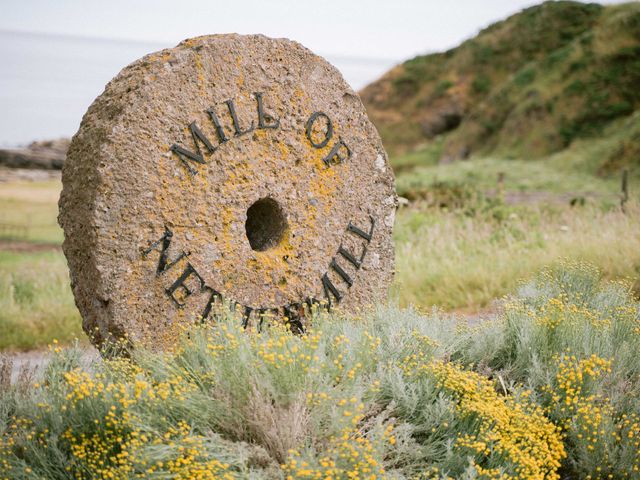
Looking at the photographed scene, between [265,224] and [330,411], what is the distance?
1982 mm

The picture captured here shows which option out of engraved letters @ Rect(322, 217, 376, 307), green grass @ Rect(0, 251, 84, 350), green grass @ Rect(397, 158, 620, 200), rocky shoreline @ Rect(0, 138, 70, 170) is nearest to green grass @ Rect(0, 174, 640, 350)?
green grass @ Rect(0, 251, 84, 350)

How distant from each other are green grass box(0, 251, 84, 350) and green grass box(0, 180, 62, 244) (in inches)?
46.1

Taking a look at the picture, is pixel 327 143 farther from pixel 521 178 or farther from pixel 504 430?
pixel 521 178

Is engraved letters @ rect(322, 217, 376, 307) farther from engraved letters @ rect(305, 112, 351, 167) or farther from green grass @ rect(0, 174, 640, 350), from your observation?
green grass @ rect(0, 174, 640, 350)

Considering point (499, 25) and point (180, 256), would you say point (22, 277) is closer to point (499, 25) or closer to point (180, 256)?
point (180, 256)

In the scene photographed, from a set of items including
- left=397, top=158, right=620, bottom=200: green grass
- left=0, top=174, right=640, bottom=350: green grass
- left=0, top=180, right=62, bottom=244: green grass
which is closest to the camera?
left=0, top=174, right=640, bottom=350: green grass

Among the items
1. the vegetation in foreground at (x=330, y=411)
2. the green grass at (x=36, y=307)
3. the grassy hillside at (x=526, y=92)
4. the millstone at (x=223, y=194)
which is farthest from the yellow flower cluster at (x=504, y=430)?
the grassy hillside at (x=526, y=92)

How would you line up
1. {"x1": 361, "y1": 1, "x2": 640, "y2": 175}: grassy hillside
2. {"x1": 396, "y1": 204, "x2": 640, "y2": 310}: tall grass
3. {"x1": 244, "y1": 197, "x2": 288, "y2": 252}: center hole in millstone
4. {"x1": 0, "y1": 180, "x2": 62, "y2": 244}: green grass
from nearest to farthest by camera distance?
{"x1": 244, "y1": 197, "x2": 288, "y2": 252}: center hole in millstone < {"x1": 396, "y1": 204, "x2": 640, "y2": 310}: tall grass < {"x1": 0, "y1": 180, "x2": 62, "y2": 244}: green grass < {"x1": 361, "y1": 1, "x2": 640, "y2": 175}: grassy hillside

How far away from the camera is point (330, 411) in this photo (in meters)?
3.14

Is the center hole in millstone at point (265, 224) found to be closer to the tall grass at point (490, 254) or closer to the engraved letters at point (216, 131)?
the engraved letters at point (216, 131)

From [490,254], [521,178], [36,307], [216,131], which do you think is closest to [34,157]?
[36,307]

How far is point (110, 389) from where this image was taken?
323cm

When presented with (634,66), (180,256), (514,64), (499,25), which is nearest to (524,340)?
(180,256)

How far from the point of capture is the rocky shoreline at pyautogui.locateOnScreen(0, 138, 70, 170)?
382 inches
